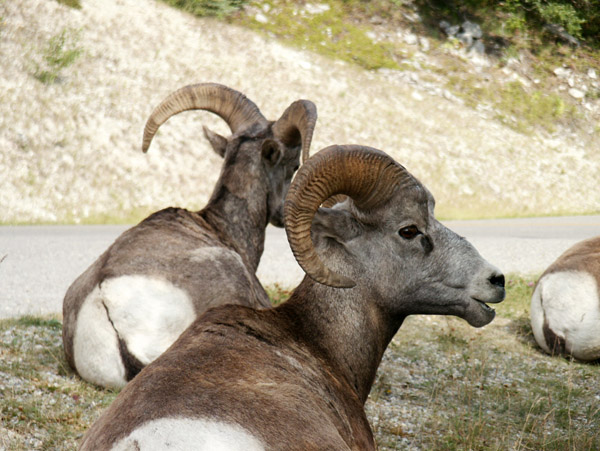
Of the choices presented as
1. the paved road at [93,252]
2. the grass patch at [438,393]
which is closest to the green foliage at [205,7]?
the paved road at [93,252]

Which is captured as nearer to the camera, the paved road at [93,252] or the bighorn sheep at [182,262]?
the bighorn sheep at [182,262]

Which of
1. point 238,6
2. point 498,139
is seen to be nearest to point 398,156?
point 498,139

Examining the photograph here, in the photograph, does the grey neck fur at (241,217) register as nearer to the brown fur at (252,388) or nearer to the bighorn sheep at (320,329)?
the bighorn sheep at (320,329)

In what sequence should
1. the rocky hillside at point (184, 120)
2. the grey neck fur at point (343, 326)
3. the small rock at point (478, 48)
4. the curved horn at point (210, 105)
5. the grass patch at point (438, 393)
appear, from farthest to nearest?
1. the small rock at point (478, 48)
2. the rocky hillside at point (184, 120)
3. the curved horn at point (210, 105)
4. the grass patch at point (438, 393)
5. the grey neck fur at point (343, 326)

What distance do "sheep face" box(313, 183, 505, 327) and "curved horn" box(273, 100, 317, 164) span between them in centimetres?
165

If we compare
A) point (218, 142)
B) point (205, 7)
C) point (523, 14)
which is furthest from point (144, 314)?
point (523, 14)

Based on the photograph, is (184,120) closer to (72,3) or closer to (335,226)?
(72,3)

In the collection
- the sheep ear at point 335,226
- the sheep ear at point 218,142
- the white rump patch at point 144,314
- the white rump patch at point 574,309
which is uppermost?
the sheep ear at point 335,226

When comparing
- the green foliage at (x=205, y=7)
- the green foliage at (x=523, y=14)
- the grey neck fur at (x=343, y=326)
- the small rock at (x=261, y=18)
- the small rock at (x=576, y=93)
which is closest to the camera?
the grey neck fur at (x=343, y=326)

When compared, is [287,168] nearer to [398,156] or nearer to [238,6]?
[398,156]

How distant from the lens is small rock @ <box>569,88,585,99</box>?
1127 inches

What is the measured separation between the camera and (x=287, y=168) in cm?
798

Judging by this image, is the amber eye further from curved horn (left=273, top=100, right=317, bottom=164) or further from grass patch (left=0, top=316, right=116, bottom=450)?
grass patch (left=0, top=316, right=116, bottom=450)

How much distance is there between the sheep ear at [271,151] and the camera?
7.54 meters
